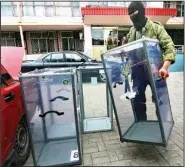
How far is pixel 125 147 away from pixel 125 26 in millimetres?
12248

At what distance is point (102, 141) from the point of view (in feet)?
9.58

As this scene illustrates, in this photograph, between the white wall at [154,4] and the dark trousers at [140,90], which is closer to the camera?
the dark trousers at [140,90]

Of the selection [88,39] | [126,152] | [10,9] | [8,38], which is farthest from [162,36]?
[8,38]

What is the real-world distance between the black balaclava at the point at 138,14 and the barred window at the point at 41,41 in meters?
14.0

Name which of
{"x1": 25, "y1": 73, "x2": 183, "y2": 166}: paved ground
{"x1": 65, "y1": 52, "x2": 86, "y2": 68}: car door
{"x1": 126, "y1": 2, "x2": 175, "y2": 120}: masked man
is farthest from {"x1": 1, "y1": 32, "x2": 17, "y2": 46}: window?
{"x1": 126, "y1": 2, "x2": 175, "y2": 120}: masked man

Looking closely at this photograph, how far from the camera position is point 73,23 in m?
13.9

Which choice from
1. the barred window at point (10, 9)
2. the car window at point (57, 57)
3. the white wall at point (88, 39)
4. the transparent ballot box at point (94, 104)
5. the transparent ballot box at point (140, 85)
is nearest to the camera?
the transparent ballot box at point (140, 85)

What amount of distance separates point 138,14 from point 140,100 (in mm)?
1273

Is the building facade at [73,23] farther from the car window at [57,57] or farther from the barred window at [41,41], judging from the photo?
the car window at [57,57]

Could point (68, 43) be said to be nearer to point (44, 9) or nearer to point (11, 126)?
point (44, 9)

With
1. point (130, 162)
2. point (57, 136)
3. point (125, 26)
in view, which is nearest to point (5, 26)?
point (125, 26)

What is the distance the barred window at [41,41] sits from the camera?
15391 mm

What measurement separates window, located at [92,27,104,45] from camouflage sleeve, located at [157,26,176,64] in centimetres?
1147

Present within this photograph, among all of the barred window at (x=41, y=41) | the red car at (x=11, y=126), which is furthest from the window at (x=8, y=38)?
the red car at (x=11, y=126)
